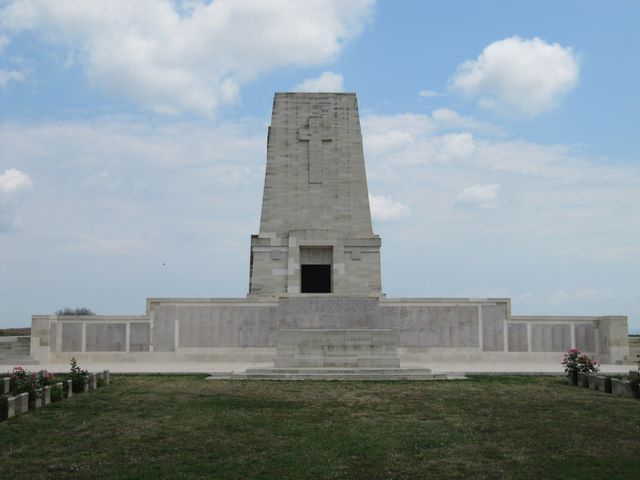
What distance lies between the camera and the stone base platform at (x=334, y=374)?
16719mm

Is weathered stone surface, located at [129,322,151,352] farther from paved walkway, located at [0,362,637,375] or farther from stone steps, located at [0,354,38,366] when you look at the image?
stone steps, located at [0,354,38,366]

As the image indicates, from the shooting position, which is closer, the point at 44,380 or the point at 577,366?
the point at 44,380

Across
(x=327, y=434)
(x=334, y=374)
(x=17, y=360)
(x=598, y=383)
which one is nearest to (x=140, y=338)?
(x=17, y=360)

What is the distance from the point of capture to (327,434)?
9469 mm

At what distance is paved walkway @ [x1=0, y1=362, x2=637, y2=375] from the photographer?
1903cm

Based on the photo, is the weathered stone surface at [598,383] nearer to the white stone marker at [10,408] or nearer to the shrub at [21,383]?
the shrub at [21,383]

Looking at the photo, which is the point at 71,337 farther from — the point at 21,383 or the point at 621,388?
the point at 621,388

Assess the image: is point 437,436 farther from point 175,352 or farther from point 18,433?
point 175,352

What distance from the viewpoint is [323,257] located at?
1136 inches

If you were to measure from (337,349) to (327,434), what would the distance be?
8.87 meters

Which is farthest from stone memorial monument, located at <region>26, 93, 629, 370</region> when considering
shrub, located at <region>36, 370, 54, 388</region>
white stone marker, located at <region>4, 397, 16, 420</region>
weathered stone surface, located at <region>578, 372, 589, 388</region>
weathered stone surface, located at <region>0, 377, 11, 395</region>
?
white stone marker, located at <region>4, 397, 16, 420</region>

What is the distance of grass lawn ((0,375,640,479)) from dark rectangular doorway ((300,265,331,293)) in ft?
48.6

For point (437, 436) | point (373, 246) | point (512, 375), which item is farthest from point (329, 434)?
point (373, 246)

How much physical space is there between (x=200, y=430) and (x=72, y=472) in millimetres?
2434
